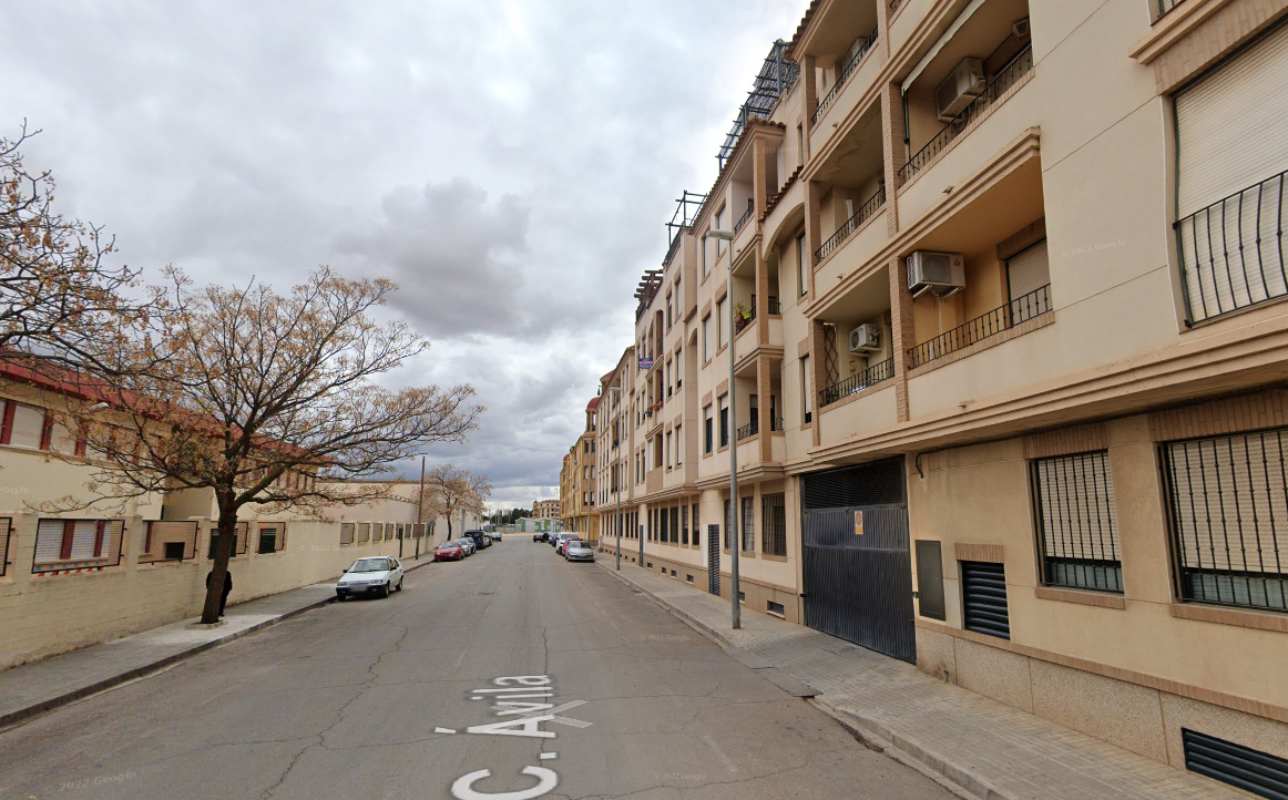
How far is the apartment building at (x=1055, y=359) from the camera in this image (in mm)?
5484

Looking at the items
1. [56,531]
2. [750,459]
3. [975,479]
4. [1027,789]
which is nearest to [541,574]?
[750,459]

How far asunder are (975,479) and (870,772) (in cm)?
453

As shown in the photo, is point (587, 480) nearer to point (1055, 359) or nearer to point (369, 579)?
point (369, 579)

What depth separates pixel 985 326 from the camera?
32.3 ft

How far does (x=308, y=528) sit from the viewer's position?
24.7m

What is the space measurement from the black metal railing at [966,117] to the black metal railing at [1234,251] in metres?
3.81

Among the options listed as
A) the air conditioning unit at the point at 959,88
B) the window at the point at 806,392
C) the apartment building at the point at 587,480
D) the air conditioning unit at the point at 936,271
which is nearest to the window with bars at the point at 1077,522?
the air conditioning unit at the point at 936,271

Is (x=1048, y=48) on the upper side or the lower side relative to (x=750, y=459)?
upper

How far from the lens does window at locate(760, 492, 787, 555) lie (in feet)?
53.2

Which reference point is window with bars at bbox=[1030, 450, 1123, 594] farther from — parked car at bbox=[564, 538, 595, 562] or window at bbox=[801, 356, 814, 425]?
parked car at bbox=[564, 538, 595, 562]

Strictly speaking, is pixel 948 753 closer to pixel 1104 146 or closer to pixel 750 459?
pixel 1104 146

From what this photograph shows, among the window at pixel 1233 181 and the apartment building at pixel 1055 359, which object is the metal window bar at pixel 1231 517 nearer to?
the apartment building at pixel 1055 359

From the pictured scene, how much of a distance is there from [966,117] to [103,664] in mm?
16683

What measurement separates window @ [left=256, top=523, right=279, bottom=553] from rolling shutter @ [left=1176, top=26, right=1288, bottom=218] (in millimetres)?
23676
